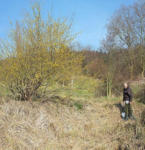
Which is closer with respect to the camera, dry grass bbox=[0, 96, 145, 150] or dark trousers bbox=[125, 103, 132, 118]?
dry grass bbox=[0, 96, 145, 150]

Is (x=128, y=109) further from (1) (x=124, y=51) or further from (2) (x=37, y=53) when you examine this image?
(1) (x=124, y=51)

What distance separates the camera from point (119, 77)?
12773 millimetres

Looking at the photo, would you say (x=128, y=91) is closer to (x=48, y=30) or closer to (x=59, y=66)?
(x=59, y=66)

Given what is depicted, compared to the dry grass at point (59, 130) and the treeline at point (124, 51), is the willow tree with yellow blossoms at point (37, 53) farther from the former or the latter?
the treeline at point (124, 51)

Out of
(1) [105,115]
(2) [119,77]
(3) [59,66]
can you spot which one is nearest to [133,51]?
(2) [119,77]

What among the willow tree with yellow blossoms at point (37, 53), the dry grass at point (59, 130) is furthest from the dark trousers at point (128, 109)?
the willow tree with yellow blossoms at point (37, 53)

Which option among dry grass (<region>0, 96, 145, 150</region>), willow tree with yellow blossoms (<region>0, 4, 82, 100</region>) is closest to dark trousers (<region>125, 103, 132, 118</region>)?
dry grass (<region>0, 96, 145, 150</region>)

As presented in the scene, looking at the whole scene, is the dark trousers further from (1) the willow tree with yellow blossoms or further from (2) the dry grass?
(1) the willow tree with yellow blossoms

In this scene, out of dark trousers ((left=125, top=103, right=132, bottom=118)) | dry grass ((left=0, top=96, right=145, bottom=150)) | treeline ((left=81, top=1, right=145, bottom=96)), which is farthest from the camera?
treeline ((left=81, top=1, right=145, bottom=96))

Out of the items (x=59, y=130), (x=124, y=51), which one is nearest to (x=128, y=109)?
(x=59, y=130)

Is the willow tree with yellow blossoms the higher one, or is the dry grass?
the willow tree with yellow blossoms

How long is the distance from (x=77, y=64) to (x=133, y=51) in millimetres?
12449

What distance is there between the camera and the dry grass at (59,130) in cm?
414

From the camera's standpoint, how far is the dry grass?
4.14 metres
